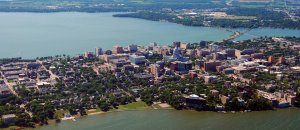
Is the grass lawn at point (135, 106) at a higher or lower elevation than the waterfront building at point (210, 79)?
lower

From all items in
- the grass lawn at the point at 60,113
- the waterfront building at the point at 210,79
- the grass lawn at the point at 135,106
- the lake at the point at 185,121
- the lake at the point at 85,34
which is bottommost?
the lake at the point at 85,34

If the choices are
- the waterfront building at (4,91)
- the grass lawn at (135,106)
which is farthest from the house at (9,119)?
the grass lawn at (135,106)

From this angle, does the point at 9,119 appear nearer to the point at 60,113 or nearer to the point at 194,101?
the point at 60,113

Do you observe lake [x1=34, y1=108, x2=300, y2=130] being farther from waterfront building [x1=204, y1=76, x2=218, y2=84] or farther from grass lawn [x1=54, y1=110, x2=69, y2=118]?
waterfront building [x1=204, y1=76, x2=218, y2=84]

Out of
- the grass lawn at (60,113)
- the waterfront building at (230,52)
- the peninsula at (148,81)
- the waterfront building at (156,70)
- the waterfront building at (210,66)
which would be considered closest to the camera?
the grass lawn at (60,113)

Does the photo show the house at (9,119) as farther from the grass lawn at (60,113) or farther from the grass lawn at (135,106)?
the grass lawn at (135,106)

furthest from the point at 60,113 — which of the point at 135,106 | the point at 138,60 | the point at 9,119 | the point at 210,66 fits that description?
the point at 210,66

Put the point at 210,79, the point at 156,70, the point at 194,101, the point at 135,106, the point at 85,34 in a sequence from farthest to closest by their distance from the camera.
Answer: the point at 85,34 < the point at 156,70 < the point at 210,79 < the point at 135,106 < the point at 194,101

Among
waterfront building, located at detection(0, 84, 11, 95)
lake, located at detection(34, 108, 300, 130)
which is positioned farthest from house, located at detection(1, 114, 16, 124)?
waterfront building, located at detection(0, 84, 11, 95)
